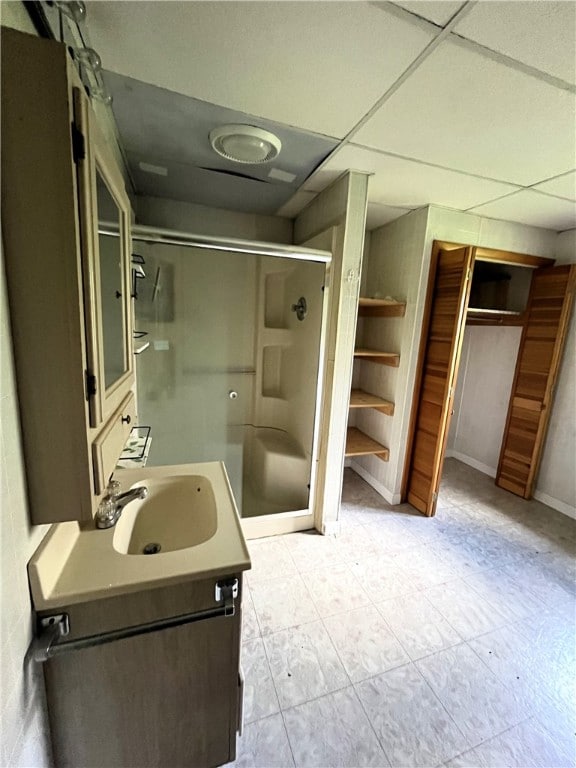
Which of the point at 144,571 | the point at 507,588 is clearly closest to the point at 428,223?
the point at 507,588

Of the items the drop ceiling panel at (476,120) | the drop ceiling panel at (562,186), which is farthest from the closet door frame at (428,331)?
the drop ceiling panel at (476,120)

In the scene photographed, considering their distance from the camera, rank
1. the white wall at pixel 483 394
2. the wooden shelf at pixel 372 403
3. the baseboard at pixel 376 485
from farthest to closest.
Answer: the white wall at pixel 483 394, the baseboard at pixel 376 485, the wooden shelf at pixel 372 403

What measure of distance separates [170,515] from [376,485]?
83.9 inches

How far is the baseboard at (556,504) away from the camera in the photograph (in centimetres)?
258

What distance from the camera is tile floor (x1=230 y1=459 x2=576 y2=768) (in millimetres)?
1122

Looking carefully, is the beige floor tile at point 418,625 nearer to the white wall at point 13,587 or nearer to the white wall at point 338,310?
the white wall at point 338,310

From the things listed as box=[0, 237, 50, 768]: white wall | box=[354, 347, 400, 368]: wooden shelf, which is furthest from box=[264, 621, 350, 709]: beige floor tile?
box=[354, 347, 400, 368]: wooden shelf

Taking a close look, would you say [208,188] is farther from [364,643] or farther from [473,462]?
[473,462]

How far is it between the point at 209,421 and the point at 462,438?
292 centimetres

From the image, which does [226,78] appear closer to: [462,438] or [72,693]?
[72,693]

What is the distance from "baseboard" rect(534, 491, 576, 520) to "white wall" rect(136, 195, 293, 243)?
322 centimetres

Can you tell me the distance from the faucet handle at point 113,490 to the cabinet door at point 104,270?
35 cm

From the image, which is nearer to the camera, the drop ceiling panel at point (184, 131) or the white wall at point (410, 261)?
the drop ceiling panel at point (184, 131)

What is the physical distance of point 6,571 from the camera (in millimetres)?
607
